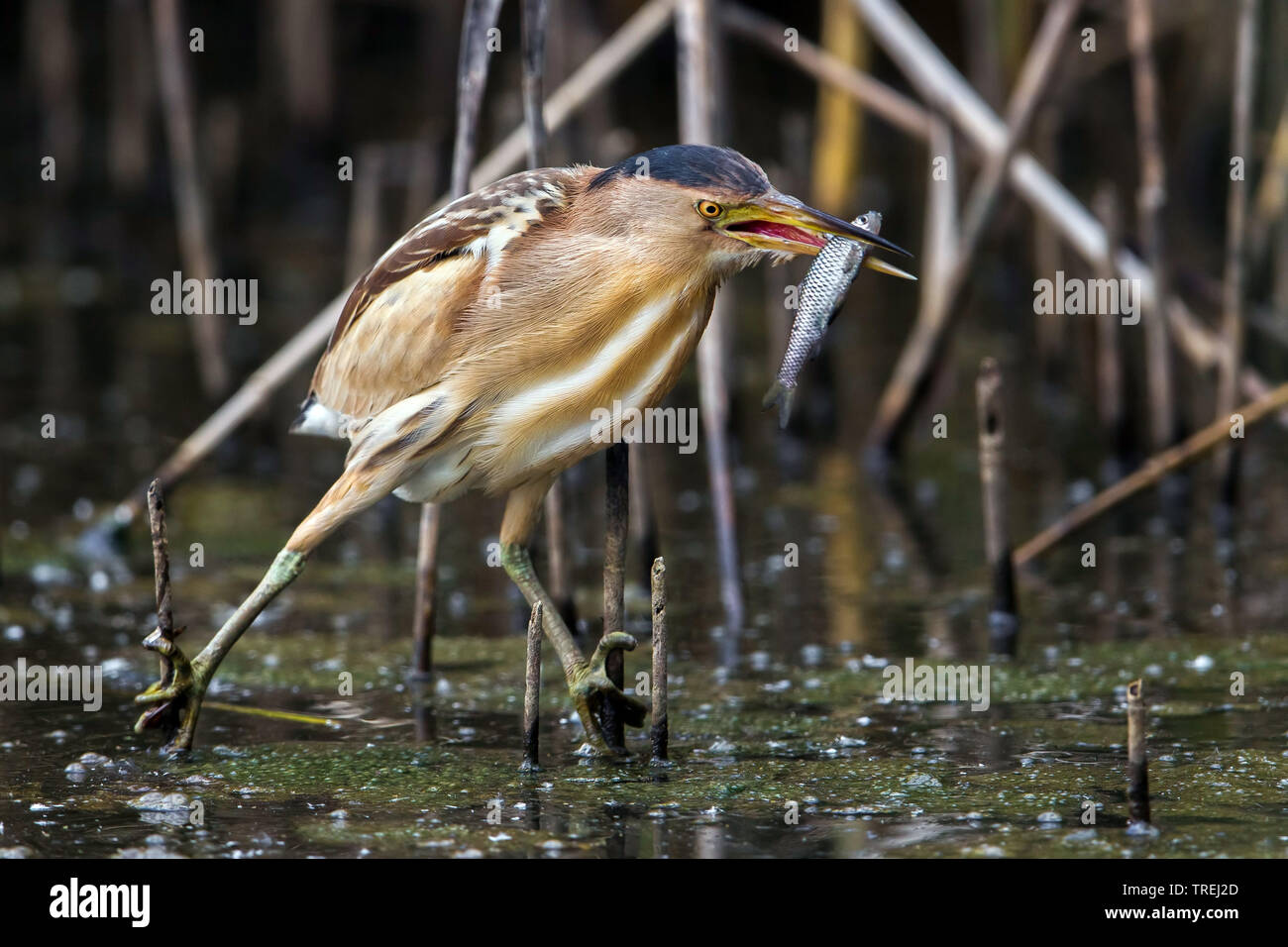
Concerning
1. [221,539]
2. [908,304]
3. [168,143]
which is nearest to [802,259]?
[908,304]

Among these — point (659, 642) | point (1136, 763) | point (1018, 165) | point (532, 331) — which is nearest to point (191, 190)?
point (1018, 165)

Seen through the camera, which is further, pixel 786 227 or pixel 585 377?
pixel 585 377

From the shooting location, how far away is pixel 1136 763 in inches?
144

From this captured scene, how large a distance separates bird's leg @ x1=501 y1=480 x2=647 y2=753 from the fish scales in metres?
0.68

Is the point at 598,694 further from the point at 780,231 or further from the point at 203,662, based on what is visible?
the point at 780,231

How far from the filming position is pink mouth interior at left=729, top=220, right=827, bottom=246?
4.04 meters

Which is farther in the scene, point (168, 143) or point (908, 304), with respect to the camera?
point (168, 143)

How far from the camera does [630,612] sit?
6.11 meters

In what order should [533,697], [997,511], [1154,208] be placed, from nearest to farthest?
[533,697] < [997,511] < [1154,208]

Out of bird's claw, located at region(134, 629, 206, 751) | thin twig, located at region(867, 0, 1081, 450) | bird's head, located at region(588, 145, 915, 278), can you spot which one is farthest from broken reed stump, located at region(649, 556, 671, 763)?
thin twig, located at region(867, 0, 1081, 450)

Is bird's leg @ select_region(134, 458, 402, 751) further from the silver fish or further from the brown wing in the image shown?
the silver fish

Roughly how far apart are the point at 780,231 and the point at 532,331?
630 millimetres

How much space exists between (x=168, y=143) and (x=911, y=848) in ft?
40.1
